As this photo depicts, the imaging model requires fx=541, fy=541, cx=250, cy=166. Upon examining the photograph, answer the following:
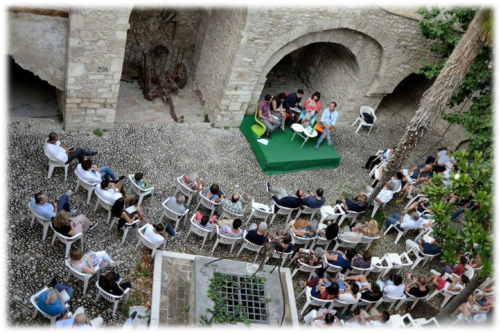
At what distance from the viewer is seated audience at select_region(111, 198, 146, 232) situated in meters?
10.3

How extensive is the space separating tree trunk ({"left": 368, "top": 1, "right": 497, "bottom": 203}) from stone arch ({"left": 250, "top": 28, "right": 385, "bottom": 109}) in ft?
11.2

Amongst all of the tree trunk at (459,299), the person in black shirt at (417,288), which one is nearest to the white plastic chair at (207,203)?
the person in black shirt at (417,288)

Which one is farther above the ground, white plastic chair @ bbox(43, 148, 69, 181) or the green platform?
the green platform

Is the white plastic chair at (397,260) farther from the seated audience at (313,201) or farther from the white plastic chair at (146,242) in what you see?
the white plastic chair at (146,242)

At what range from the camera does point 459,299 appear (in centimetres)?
1035

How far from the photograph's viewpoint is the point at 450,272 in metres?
11.6

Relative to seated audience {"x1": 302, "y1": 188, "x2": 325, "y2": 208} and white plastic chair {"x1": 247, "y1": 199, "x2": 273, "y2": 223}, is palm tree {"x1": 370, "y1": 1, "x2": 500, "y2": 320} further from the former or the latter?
white plastic chair {"x1": 247, "y1": 199, "x2": 273, "y2": 223}

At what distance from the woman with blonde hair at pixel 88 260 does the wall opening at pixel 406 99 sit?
10.3 m

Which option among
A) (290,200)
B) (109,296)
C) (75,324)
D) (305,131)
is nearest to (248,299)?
(109,296)

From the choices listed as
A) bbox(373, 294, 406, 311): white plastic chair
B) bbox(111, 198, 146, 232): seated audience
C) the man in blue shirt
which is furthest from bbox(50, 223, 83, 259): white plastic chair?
the man in blue shirt

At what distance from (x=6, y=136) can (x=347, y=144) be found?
8881mm

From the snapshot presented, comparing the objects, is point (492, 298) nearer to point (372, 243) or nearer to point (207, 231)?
point (372, 243)

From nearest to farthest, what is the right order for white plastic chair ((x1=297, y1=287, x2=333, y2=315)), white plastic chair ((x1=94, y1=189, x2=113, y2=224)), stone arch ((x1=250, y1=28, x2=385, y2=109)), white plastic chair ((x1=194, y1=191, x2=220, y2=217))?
white plastic chair ((x1=297, y1=287, x2=333, y2=315)) < white plastic chair ((x1=94, y1=189, x2=113, y2=224)) < white plastic chair ((x1=194, y1=191, x2=220, y2=217)) < stone arch ((x1=250, y1=28, x2=385, y2=109))

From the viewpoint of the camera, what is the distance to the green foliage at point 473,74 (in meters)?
12.5
